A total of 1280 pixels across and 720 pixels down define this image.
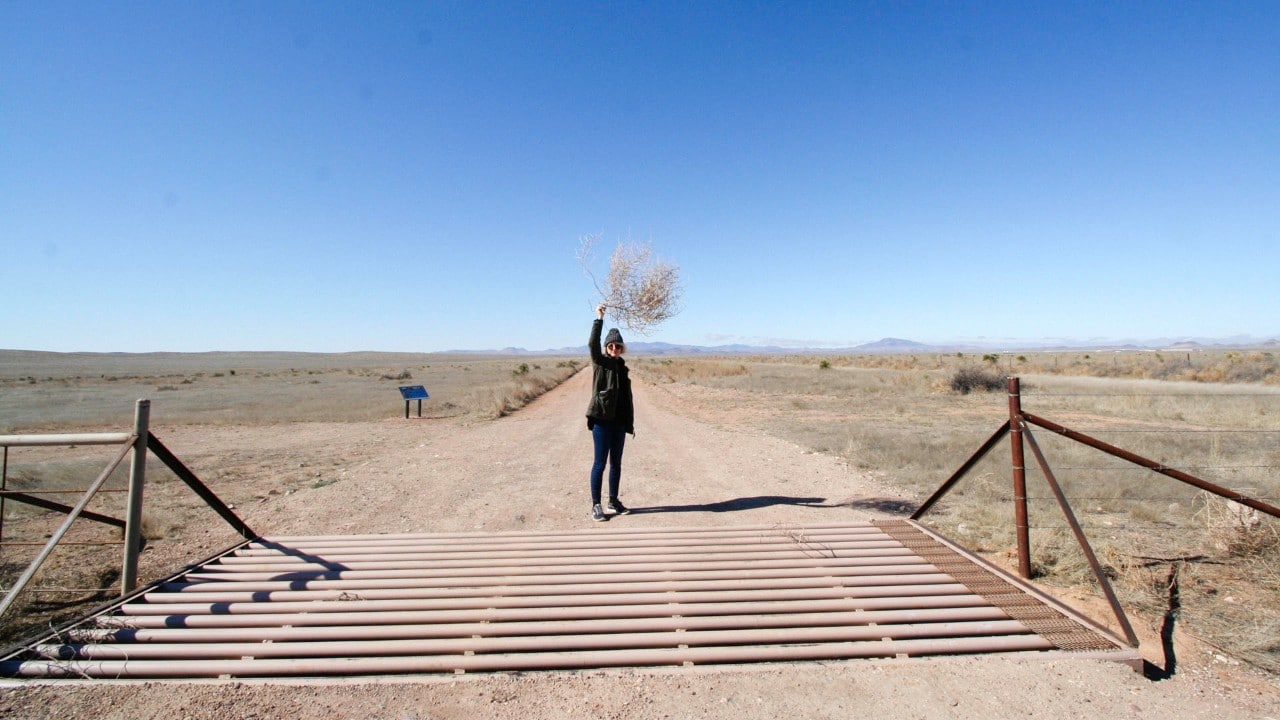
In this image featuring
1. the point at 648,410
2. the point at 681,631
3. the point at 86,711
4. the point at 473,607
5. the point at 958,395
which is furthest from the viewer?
the point at 958,395

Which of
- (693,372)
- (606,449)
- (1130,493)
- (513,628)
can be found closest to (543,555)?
(513,628)

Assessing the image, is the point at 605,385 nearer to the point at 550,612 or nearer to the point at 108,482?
the point at 550,612

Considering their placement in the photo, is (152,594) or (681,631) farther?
(152,594)

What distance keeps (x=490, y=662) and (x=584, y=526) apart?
9.64 feet

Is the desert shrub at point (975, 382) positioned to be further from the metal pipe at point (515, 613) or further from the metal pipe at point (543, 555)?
the metal pipe at point (515, 613)

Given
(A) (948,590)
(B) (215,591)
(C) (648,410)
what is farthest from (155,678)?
(C) (648,410)

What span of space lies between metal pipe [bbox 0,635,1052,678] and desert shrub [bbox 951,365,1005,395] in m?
27.3

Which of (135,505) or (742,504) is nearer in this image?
(135,505)

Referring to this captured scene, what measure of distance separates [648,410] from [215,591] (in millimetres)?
16285

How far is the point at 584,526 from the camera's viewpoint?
20.1 feet

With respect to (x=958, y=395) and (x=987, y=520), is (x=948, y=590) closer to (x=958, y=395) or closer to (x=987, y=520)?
(x=987, y=520)

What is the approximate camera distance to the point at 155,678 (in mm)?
3152

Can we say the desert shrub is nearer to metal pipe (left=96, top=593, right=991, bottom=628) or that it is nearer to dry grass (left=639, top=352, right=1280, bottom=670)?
dry grass (left=639, top=352, right=1280, bottom=670)

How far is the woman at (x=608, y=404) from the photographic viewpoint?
19.5 feet
